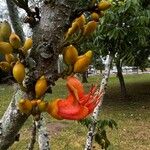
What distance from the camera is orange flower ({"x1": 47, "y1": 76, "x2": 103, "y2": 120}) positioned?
1243mm

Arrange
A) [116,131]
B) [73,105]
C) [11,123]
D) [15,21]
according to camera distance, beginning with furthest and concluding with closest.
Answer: [116,131] < [15,21] < [11,123] < [73,105]

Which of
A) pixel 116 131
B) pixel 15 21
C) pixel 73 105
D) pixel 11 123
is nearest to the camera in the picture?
pixel 73 105

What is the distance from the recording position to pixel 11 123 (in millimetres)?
1418

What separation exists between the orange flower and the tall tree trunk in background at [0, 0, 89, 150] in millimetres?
86

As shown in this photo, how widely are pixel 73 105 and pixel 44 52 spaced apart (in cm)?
19

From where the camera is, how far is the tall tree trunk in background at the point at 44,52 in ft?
4.42

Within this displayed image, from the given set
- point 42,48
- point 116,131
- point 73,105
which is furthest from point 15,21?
point 116,131

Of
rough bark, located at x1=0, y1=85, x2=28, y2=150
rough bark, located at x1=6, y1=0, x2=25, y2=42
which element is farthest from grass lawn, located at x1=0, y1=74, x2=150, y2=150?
rough bark, located at x1=0, y1=85, x2=28, y2=150

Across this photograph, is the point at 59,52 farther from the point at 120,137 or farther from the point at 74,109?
the point at 120,137

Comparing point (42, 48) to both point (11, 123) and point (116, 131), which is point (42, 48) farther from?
point (116, 131)

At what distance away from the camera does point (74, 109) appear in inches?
49.0

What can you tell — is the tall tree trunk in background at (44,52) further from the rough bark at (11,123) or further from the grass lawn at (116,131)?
the grass lawn at (116,131)

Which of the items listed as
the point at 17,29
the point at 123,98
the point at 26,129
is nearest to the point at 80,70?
the point at 17,29

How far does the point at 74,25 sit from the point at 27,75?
20cm
